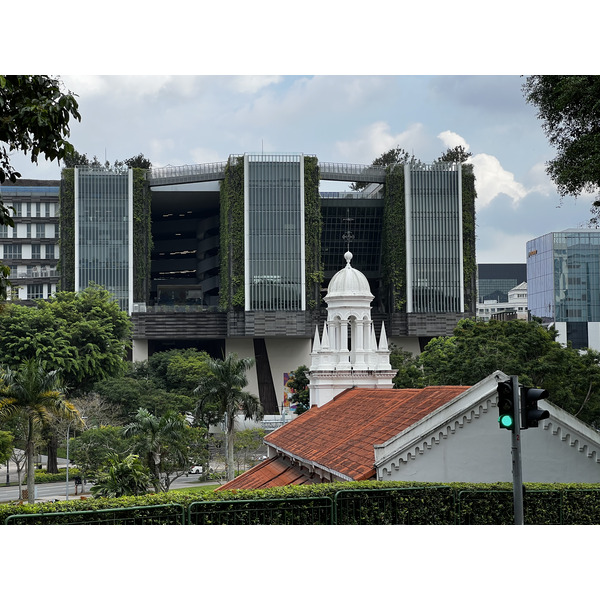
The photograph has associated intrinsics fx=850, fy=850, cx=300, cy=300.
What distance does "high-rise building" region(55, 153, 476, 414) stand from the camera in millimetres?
90500

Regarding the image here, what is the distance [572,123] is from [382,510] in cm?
1230

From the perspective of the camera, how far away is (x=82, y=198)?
9100 cm

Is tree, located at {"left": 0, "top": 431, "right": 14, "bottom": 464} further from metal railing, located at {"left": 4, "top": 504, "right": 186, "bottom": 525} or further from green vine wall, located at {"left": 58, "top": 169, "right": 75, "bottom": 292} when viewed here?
green vine wall, located at {"left": 58, "top": 169, "right": 75, "bottom": 292}

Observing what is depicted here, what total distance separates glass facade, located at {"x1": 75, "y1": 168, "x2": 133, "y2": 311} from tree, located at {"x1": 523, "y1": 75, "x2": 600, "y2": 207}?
7177cm

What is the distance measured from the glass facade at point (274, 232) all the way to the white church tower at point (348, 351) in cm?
4845

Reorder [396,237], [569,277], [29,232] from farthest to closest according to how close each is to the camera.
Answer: [29,232], [569,277], [396,237]

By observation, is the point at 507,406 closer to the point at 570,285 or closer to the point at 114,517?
the point at 114,517

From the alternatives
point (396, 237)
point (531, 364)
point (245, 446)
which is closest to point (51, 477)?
point (245, 446)

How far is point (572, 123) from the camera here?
911 inches

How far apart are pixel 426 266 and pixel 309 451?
2725 inches

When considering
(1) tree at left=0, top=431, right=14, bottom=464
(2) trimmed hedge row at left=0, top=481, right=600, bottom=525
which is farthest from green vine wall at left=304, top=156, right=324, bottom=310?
(2) trimmed hedge row at left=0, top=481, right=600, bottom=525

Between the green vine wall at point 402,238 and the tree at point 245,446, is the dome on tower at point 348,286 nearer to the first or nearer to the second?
the tree at point 245,446

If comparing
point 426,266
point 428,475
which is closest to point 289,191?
point 426,266

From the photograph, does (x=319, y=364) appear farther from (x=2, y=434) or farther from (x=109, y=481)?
(x=2, y=434)
